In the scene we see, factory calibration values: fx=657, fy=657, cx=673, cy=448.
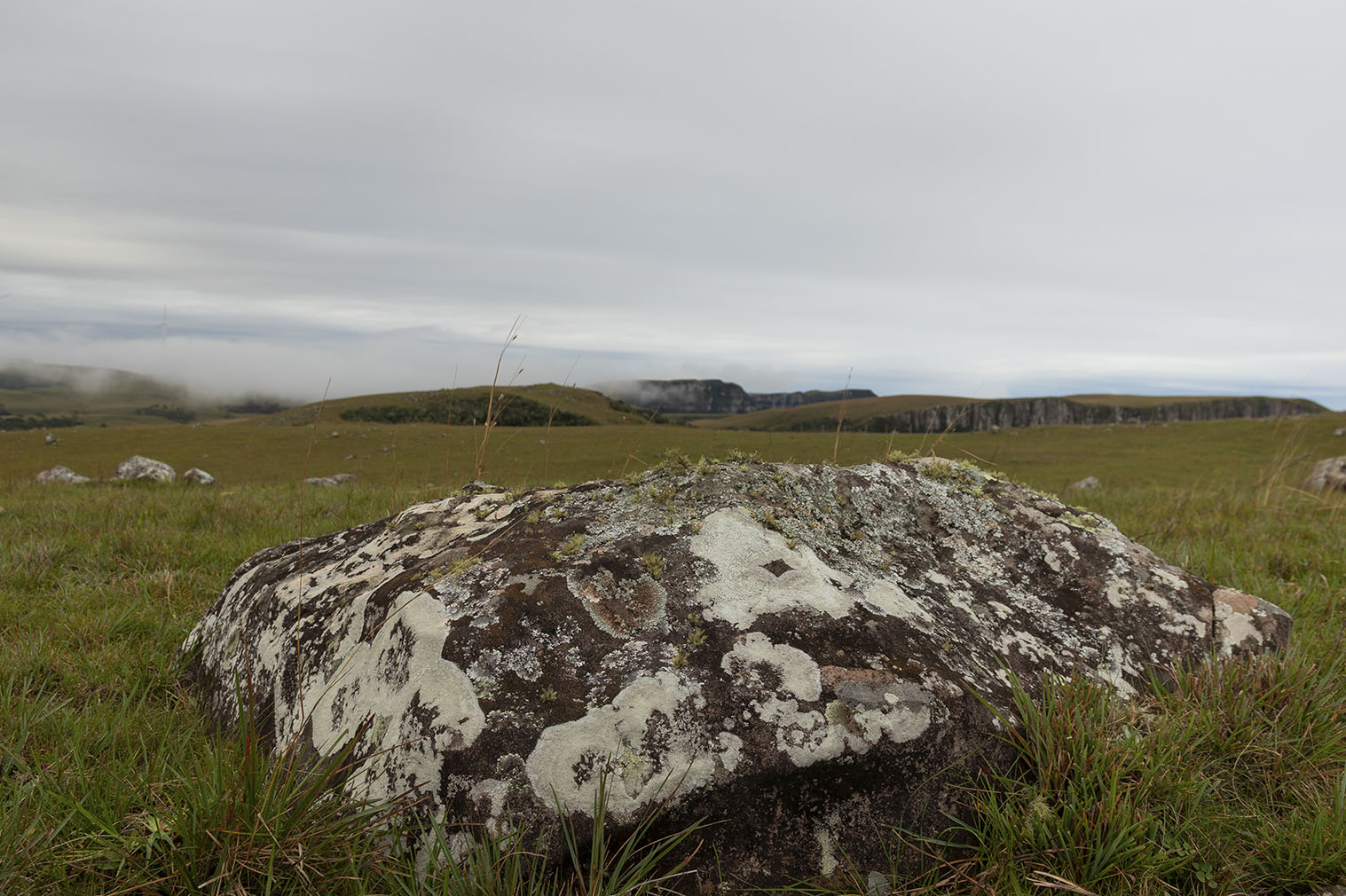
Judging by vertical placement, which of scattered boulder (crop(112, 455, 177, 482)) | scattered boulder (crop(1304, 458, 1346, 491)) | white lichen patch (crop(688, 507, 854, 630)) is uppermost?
white lichen patch (crop(688, 507, 854, 630))

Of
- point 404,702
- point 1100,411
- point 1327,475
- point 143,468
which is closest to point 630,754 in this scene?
point 404,702

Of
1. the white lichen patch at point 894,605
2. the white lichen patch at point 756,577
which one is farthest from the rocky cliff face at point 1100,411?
the white lichen patch at point 756,577

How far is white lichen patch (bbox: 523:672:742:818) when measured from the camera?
2.31 metres

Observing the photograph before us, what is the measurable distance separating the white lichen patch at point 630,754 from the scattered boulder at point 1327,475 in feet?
86.1

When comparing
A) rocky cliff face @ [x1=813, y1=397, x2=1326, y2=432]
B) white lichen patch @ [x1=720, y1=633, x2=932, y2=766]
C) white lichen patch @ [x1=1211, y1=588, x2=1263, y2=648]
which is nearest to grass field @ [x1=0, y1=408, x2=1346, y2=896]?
white lichen patch @ [x1=1211, y1=588, x2=1263, y2=648]

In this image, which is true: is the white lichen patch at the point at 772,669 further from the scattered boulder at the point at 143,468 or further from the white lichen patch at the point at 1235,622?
the scattered boulder at the point at 143,468

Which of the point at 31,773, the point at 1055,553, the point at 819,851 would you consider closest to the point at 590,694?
the point at 819,851

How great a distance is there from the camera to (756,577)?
10.2 feet

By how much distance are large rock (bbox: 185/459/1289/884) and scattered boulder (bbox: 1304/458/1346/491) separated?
2374cm

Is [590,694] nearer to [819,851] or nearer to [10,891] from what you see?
[819,851]

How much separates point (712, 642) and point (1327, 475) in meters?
28.9

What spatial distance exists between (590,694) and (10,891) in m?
1.89

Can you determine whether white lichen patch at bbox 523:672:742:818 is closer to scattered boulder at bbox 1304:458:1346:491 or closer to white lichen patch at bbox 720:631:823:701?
white lichen patch at bbox 720:631:823:701

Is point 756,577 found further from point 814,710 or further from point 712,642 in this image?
point 814,710
